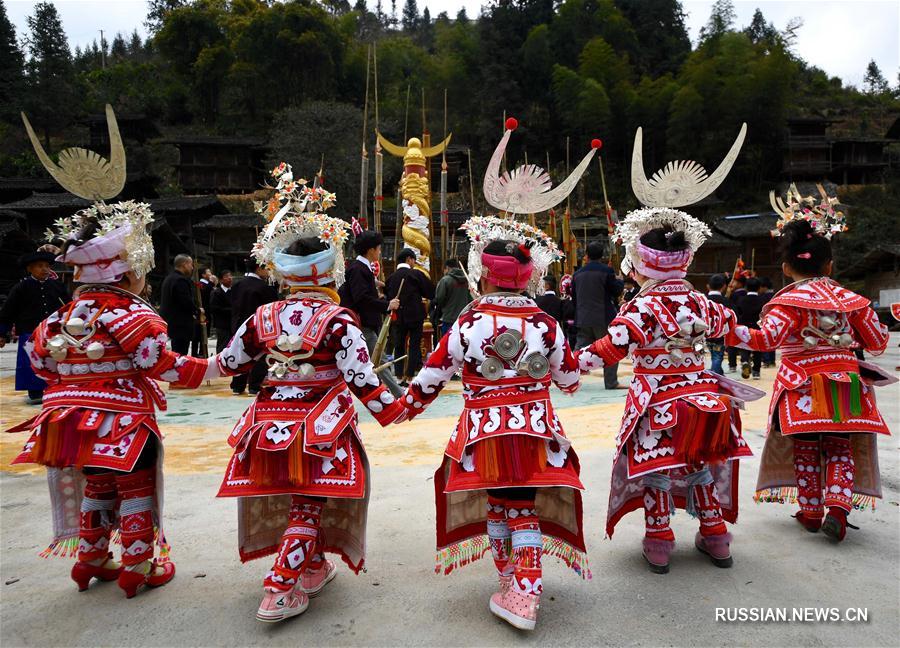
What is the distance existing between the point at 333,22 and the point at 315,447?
43245 millimetres

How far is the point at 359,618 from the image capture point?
231cm

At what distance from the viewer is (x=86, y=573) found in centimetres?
253

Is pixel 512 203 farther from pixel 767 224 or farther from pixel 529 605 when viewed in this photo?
pixel 767 224

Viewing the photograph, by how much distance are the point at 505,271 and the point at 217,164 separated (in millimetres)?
35711

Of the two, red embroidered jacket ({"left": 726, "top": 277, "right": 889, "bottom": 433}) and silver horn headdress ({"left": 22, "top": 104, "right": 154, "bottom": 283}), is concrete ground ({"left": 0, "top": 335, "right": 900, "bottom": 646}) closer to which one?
red embroidered jacket ({"left": 726, "top": 277, "right": 889, "bottom": 433})

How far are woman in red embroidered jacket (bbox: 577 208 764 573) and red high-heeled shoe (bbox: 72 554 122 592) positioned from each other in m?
2.22

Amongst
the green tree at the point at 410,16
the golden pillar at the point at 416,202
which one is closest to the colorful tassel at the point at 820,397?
the golden pillar at the point at 416,202

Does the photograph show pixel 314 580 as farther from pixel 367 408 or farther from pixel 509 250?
pixel 509 250

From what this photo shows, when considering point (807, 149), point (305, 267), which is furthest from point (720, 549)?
point (807, 149)

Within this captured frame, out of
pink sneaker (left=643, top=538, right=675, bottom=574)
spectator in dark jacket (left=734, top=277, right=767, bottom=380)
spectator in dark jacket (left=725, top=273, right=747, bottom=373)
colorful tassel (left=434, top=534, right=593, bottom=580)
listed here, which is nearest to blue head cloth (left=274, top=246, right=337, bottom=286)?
colorful tassel (left=434, top=534, right=593, bottom=580)

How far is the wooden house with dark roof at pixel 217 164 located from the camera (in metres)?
33.9

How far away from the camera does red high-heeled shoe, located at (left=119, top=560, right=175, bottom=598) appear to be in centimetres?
246

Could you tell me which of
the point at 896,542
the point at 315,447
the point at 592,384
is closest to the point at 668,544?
the point at 896,542

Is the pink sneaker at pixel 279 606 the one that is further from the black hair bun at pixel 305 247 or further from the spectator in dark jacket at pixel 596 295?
the spectator in dark jacket at pixel 596 295
